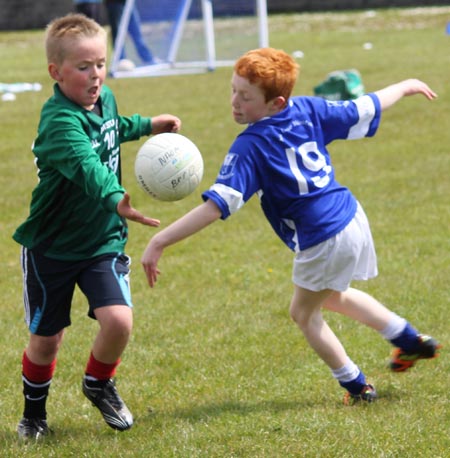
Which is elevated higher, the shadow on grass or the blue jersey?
the blue jersey

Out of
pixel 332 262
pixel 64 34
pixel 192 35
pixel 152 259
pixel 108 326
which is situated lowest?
pixel 192 35

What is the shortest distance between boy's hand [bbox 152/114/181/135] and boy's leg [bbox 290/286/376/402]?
103 centimetres

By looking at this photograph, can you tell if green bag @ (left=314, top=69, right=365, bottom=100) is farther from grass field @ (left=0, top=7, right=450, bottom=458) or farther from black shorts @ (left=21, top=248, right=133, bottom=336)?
black shorts @ (left=21, top=248, right=133, bottom=336)

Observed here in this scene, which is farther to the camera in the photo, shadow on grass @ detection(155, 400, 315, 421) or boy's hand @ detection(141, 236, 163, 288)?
shadow on grass @ detection(155, 400, 315, 421)

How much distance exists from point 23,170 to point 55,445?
6.76 meters

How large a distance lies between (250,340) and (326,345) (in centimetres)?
112

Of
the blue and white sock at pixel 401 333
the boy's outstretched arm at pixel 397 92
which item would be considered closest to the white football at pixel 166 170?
the boy's outstretched arm at pixel 397 92

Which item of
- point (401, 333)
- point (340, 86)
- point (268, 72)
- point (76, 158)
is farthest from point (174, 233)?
point (340, 86)

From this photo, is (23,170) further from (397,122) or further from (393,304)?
(393,304)

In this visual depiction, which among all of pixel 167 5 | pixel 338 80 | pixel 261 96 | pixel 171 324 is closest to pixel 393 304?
pixel 171 324

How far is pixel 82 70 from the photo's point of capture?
4.25m

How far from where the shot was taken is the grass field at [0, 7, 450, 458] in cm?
431

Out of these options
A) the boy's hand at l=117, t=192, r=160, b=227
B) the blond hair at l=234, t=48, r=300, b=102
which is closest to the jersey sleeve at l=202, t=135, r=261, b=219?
the blond hair at l=234, t=48, r=300, b=102

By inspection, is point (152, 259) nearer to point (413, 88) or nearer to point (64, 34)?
point (64, 34)
